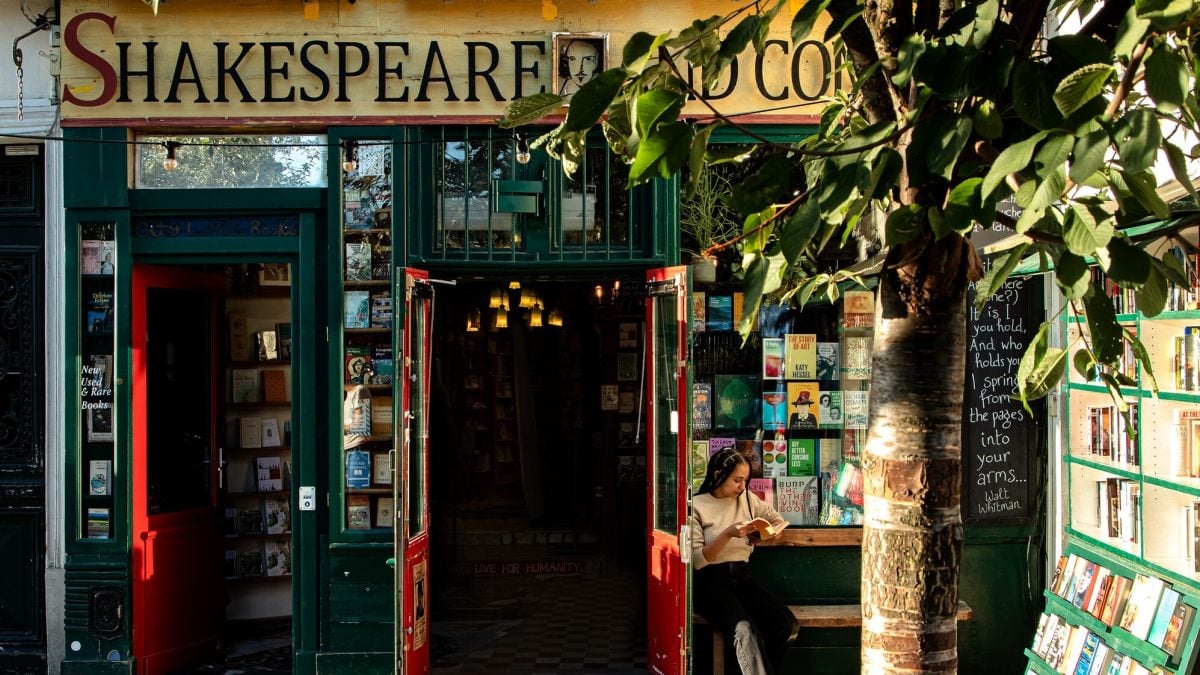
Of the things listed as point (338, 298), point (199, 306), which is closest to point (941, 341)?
point (338, 298)

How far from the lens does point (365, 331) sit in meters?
7.23

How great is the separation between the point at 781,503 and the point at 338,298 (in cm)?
294

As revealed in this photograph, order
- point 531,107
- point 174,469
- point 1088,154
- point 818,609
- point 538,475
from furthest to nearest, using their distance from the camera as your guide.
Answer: point 538,475 < point 174,469 < point 818,609 < point 531,107 < point 1088,154

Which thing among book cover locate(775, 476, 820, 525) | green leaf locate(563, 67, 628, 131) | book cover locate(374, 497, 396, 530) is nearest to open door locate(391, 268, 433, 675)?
book cover locate(374, 497, 396, 530)

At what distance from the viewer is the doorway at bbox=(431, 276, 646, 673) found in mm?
8453

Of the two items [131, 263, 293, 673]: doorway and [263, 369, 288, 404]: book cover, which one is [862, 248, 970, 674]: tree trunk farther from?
[263, 369, 288, 404]: book cover

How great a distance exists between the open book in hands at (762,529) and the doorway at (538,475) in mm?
1335

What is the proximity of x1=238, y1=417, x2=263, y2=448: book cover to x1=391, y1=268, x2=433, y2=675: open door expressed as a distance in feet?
7.33

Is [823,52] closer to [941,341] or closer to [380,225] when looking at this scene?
[380,225]

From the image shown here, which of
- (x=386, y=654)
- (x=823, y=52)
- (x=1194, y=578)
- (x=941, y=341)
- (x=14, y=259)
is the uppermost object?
(x=823, y=52)

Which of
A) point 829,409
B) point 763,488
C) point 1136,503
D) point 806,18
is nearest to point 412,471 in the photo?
point 763,488

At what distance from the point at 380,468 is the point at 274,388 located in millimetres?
1846

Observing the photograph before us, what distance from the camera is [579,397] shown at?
11.6m

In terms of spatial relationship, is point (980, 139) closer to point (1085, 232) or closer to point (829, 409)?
point (1085, 232)
